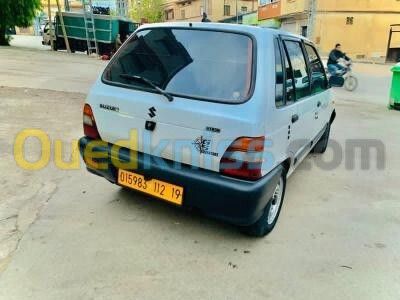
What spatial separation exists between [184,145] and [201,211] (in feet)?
1.78

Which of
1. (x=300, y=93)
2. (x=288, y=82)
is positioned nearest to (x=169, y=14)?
(x=300, y=93)

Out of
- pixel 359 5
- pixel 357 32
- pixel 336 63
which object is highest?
pixel 359 5

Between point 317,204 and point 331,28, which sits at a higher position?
point 331,28

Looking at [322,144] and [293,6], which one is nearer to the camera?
[322,144]

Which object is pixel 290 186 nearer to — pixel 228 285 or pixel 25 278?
pixel 228 285

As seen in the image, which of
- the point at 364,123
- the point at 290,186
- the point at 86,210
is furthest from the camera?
the point at 364,123

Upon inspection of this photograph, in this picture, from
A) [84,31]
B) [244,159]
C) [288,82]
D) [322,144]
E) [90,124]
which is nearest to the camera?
[244,159]

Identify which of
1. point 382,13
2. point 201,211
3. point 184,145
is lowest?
point 201,211

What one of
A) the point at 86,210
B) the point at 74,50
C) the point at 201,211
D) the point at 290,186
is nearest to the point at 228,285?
the point at 201,211

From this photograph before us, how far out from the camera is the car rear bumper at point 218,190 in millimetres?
2559

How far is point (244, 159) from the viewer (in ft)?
8.34

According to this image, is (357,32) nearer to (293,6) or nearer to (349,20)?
(349,20)

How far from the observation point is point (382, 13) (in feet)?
96.6

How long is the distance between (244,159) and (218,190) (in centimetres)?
30
